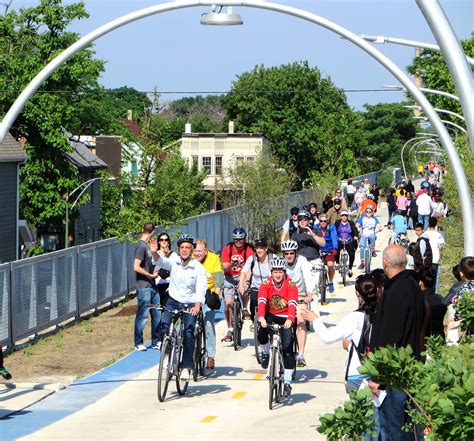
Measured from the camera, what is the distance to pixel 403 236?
33188 mm

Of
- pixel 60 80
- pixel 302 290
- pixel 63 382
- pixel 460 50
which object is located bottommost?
pixel 63 382

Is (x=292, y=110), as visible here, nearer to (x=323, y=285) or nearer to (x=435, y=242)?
(x=323, y=285)

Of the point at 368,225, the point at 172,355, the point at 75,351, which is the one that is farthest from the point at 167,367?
the point at 368,225

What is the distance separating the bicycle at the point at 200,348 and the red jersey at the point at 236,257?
8.33ft

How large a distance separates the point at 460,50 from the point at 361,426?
4527 mm

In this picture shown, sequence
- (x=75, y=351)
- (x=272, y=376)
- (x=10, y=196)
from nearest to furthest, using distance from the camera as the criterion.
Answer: (x=272, y=376) < (x=75, y=351) < (x=10, y=196)

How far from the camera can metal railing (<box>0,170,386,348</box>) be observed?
20359mm

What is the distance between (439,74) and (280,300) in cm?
6510

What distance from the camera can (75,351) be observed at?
20.3 m

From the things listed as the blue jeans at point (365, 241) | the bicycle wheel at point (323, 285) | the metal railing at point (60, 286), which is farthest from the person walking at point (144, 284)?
the blue jeans at point (365, 241)

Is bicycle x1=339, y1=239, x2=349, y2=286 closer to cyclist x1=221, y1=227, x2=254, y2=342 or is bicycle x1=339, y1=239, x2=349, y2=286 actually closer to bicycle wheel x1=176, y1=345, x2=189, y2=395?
cyclist x1=221, y1=227, x2=254, y2=342

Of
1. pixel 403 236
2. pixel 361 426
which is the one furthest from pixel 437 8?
pixel 403 236

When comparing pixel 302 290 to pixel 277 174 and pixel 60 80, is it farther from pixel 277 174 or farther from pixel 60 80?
pixel 60 80

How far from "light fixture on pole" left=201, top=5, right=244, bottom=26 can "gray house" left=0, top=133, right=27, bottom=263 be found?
128 ft
